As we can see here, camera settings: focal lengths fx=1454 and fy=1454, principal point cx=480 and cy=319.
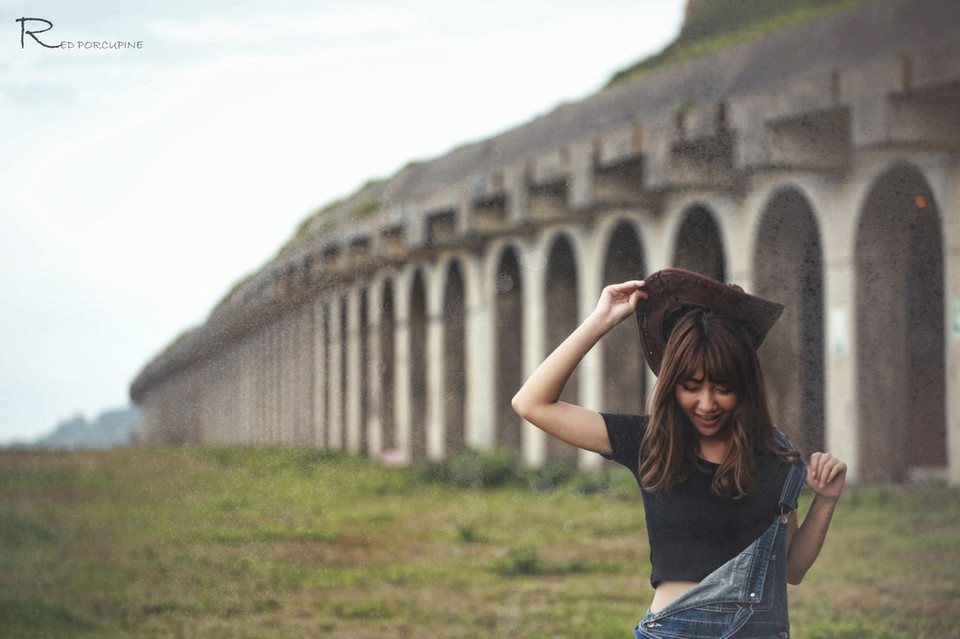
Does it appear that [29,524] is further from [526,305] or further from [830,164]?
[526,305]

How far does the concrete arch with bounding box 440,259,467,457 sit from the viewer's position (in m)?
12.3

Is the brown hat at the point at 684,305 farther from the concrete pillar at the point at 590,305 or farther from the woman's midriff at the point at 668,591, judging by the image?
the concrete pillar at the point at 590,305

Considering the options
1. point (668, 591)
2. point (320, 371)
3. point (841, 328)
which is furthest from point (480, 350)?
point (668, 591)

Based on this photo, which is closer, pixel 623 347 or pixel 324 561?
pixel 324 561

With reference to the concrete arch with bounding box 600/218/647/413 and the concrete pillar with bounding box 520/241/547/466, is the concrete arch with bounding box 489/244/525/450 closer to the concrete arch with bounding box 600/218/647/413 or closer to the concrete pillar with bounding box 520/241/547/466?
the concrete pillar with bounding box 520/241/547/466

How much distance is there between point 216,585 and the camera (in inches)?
282

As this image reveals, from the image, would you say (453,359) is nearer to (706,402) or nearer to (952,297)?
(952,297)

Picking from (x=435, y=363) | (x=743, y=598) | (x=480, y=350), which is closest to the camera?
A: (x=743, y=598)

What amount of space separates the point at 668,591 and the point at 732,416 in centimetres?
35

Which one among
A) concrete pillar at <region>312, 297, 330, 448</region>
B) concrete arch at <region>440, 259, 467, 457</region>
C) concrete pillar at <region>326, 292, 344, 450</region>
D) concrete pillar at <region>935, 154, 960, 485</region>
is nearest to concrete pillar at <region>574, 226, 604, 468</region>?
concrete arch at <region>440, 259, 467, 457</region>

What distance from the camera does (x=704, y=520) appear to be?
273 centimetres

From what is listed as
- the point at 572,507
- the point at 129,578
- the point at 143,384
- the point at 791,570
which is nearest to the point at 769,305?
the point at 791,570

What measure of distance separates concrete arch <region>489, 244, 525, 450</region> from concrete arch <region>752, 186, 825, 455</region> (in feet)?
11.9

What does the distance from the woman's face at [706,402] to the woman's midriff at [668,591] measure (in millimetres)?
285
